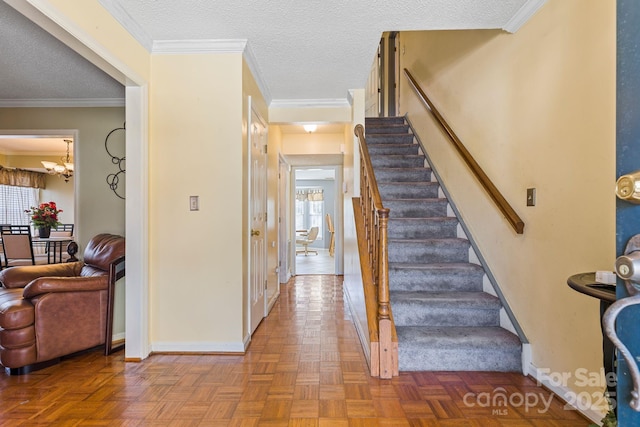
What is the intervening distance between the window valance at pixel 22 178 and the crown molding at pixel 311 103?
22.0ft

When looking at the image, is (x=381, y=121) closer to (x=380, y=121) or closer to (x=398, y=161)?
(x=380, y=121)

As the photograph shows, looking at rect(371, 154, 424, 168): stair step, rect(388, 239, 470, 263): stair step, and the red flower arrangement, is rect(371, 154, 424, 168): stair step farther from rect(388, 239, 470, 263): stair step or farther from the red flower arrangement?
the red flower arrangement

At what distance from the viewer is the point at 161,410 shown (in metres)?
1.83

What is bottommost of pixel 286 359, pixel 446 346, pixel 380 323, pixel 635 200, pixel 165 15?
pixel 286 359

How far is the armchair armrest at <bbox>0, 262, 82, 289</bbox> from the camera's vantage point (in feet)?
9.53

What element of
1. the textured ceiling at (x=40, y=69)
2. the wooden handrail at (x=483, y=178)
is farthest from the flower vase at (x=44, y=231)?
A: the wooden handrail at (x=483, y=178)

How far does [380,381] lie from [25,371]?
7.97 ft

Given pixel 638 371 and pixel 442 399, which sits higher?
pixel 638 371

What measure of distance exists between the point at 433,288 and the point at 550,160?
50.6 inches

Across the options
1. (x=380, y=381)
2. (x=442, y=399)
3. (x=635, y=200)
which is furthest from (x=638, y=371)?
(x=380, y=381)

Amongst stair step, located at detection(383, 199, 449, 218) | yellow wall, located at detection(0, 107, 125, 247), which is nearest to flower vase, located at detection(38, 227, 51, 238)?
yellow wall, located at detection(0, 107, 125, 247)

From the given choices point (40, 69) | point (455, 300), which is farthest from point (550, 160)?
point (40, 69)

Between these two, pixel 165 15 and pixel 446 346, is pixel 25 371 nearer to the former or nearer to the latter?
pixel 165 15

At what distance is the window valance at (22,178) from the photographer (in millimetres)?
6879
